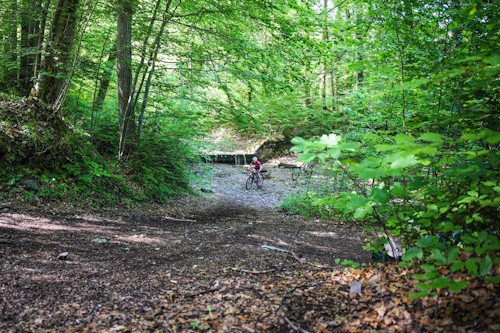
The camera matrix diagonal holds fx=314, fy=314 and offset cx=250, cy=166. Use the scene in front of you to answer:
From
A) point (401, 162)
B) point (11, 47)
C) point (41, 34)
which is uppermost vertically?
point (11, 47)

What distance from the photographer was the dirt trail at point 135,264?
8.27ft

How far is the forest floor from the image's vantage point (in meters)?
2.18

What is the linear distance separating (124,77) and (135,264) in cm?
602

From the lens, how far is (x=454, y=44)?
3924 millimetres

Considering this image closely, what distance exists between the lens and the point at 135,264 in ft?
12.7

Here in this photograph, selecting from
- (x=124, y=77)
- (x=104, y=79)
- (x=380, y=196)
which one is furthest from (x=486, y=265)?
(x=104, y=79)

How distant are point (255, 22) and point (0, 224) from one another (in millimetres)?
6070

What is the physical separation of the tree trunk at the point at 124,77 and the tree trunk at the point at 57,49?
1029 millimetres

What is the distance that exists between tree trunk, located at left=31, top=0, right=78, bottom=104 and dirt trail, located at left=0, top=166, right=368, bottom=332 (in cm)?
311

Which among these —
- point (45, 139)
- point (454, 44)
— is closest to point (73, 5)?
point (45, 139)

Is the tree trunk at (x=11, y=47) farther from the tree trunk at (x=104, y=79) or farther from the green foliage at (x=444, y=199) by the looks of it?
the green foliage at (x=444, y=199)

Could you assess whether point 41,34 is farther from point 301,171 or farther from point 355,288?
point 301,171

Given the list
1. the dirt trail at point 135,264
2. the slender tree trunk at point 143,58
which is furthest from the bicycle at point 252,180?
the slender tree trunk at point 143,58

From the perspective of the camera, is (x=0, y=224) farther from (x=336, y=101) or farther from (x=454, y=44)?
(x=336, y=101)
